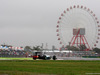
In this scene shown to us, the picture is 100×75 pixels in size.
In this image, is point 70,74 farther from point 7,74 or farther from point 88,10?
point 88,10

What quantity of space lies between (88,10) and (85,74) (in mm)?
93606

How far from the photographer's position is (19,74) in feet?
77.5

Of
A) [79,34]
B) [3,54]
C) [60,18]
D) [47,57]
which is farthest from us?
[79,34]

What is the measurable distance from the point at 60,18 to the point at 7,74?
300 ft

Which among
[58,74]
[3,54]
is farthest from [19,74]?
[3,54]

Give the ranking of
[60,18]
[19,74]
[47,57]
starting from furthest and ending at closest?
[60,18] < [47,57] < [19,74]

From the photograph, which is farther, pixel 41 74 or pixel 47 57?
pixel 47 57

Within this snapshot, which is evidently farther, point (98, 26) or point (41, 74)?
point (98, 26)

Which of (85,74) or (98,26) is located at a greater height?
(98,26)

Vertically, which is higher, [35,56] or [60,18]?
[60,18]

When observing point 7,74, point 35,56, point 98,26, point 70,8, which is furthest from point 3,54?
point 7,74

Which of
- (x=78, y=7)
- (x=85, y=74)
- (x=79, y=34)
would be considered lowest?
(x=85, y=74)

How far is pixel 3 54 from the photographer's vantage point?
100812mm

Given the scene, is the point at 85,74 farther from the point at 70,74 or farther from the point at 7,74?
the point at 7,74
